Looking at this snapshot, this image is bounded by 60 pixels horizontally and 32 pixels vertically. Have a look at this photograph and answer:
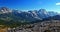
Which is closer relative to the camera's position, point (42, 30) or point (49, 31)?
point (49, 31)

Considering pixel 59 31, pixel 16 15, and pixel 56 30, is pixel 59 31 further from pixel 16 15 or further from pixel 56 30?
pixel 16 15

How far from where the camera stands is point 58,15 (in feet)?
120

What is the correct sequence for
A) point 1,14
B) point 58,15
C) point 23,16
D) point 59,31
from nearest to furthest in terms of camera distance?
point 59,31
point 58,15
point 23,16
point 1,14

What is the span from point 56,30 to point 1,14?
198 ft

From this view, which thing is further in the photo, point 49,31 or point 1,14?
point 1,14

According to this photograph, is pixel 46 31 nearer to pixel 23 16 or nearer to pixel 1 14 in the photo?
pixel 23 16

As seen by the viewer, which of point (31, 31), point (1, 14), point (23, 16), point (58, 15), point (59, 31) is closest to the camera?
point (59, 31)

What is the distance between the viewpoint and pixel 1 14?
76250 mm

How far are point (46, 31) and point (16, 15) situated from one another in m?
52.6

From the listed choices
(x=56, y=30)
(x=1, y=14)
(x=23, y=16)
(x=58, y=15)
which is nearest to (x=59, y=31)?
(x=56, y=30)

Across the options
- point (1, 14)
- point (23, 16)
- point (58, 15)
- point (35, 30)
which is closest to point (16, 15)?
point (23, 16)

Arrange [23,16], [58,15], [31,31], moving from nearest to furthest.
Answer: [31,31]
[58,15]
[23,16]

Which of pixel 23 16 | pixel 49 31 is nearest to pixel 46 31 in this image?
pixel 49 31

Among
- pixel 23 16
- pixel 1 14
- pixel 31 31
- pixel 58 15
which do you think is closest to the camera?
pixel 31 31
